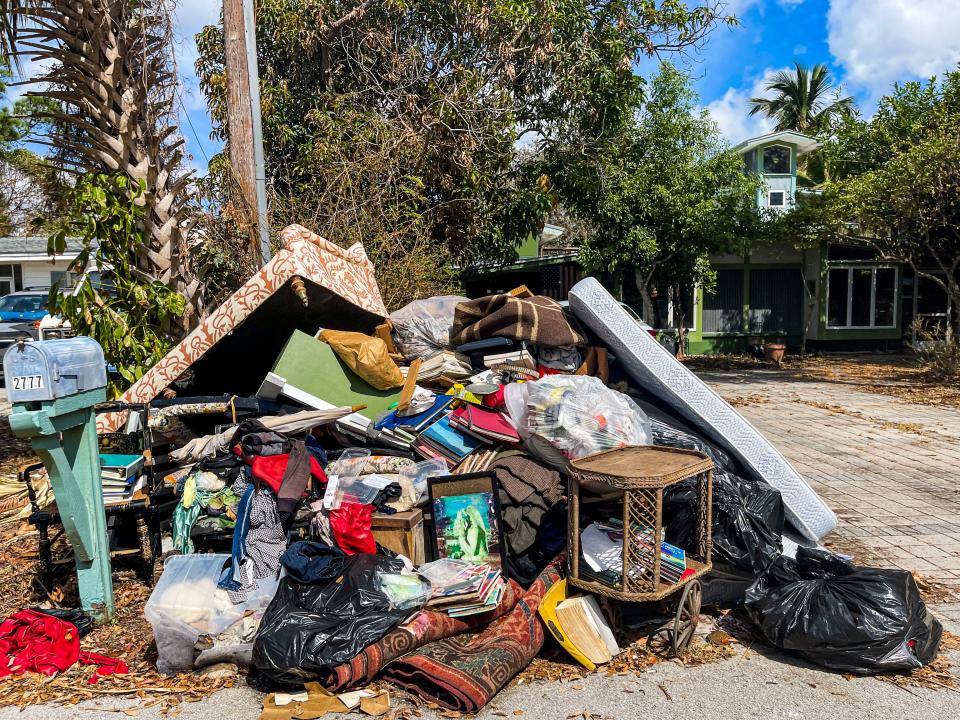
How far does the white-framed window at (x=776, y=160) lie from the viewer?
20422 mm

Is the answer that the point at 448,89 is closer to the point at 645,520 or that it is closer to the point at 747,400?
the point at 747,400

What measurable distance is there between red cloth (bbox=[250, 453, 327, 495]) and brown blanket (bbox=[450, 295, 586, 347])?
6.24ft

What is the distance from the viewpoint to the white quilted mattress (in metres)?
4.68

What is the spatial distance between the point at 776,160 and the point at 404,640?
2033 centimetres

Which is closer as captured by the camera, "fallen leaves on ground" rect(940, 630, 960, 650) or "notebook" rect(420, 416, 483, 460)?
"fallen leaves on ground" rect(940, 630, 960, 650)

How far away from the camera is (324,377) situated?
532 centimetres

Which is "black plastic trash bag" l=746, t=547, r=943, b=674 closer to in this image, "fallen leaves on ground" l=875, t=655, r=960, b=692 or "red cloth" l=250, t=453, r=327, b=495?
"fallen leaves on ground" l=875, t=655, r=960, b=692

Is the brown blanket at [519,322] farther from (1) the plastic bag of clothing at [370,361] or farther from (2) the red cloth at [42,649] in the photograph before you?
(2) the red cloth at [42,649]

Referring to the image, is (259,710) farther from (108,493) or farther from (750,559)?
(750,559)

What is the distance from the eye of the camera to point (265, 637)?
3.30m

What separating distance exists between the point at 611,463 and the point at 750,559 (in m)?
1.02

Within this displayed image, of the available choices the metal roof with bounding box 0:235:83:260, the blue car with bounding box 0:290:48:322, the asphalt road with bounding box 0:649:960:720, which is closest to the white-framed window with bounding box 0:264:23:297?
the metal roof with bounding box 0:235:83:260

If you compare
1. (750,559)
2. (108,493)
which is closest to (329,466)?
(108,493)

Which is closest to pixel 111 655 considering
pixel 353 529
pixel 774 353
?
pixel 353 529
